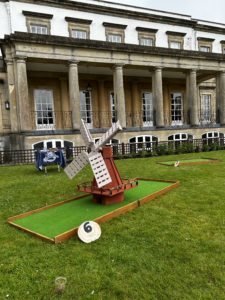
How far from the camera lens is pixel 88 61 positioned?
17109mm

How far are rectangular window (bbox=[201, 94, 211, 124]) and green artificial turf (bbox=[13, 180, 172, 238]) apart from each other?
23.7 metres

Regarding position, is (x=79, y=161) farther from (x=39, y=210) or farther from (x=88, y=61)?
(x=88, y=61)

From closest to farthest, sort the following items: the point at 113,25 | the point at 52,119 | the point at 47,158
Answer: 1. the point at 47,158
2. the point at 52,119
3. the point at 113,25

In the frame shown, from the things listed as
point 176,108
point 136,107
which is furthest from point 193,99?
point 136,107

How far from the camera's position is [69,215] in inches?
208

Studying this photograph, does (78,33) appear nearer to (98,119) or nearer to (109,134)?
(98,119)

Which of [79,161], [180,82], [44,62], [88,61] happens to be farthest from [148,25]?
[79,161]

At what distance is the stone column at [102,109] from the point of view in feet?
73.2

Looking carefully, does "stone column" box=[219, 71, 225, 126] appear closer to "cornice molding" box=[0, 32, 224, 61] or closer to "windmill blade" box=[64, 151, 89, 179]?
"cornice molding" box=[0, 32, 224, 61]

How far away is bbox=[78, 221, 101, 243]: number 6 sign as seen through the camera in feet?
13.5

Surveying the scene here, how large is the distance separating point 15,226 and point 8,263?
1349 millimetres

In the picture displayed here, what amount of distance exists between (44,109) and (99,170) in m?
16.9

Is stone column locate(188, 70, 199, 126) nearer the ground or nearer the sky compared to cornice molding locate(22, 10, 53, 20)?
nearer the ground

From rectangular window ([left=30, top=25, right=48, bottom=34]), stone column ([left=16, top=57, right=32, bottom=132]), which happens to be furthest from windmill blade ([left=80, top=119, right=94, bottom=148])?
rectangular window ([left=30, top=25, right=48, bottom=34])
